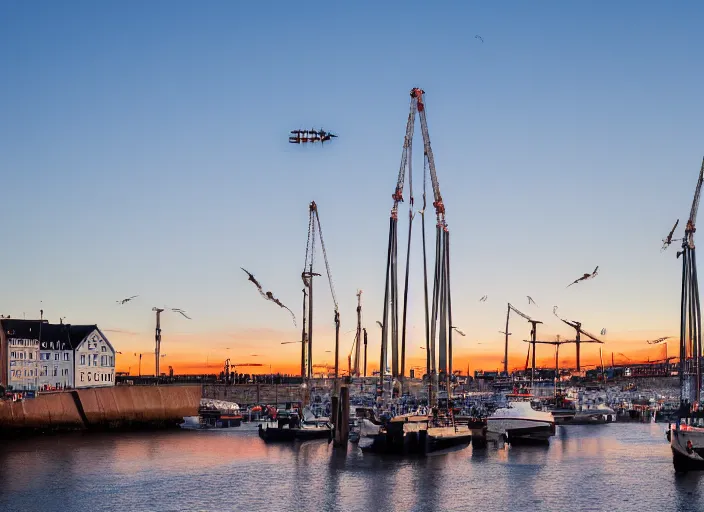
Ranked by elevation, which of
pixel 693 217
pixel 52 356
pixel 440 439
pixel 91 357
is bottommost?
pixel 440 439

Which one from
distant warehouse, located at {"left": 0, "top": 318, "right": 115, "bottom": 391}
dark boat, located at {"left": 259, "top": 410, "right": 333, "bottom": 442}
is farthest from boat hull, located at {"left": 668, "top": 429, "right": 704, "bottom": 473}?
distant warehouse, located at {"left": 0, "top": 318, "right": 115, "bottom": 391}

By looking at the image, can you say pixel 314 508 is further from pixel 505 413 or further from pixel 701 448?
pixel 505 413

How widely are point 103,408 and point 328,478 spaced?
73.3 meters

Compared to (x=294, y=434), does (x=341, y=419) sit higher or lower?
higher

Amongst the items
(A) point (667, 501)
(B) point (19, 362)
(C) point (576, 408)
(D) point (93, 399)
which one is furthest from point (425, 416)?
(B) point (19, 362)

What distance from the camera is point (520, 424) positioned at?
11512 centimetres

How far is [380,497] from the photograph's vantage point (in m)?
74.1

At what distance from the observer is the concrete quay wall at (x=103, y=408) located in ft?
438

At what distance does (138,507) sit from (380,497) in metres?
17.6

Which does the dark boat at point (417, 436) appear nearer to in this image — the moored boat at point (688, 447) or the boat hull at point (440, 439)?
the boat hull at point (440, 439)

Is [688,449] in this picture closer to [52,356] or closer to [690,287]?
[690,287]

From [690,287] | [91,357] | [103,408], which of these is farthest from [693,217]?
[91,357]

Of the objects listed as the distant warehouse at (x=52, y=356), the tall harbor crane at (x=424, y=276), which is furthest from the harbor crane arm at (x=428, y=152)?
the distant warehouse at (x=52, y=356)

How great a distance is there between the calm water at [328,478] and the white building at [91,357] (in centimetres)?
6418
